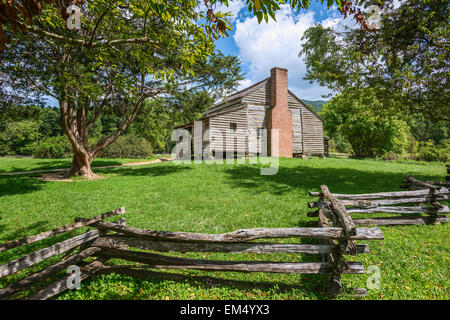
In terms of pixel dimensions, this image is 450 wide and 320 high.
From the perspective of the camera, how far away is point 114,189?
33.6ft

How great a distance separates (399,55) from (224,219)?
11.1 meters

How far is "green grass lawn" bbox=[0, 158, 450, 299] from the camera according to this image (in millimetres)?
3424

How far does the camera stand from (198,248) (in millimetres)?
Result: 3385

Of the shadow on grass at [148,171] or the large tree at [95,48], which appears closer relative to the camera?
the large tree at [95,48]

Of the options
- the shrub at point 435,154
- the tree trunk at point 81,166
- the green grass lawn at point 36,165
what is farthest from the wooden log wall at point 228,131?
the shrub at point 435,154

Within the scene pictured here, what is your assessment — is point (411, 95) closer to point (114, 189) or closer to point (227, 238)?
point (227, 238)

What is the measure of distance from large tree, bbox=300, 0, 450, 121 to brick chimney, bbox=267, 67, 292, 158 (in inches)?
392

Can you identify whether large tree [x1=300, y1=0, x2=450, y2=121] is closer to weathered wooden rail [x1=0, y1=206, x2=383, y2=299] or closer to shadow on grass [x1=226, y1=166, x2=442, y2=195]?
shadow on grass [x1=226, y1=166, x2=442, y2=195]

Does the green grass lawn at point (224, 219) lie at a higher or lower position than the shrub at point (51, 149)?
lower

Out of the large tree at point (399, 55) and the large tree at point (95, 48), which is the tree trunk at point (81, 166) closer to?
the large tree at point (95, 48)

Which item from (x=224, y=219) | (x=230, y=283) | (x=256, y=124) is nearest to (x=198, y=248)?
(x=230, y=283)

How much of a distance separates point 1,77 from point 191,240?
47.5 ft

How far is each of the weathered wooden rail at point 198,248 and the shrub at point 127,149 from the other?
30025mm

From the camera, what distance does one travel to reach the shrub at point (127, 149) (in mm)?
30531
